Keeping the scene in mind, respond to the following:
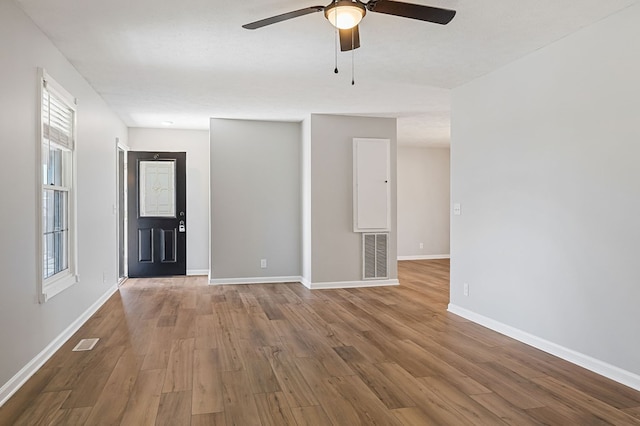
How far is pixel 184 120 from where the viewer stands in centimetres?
680

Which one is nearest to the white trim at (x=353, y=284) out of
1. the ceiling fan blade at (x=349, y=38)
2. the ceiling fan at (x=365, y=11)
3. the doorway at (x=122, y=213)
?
the doorway at (x=122, y=213)

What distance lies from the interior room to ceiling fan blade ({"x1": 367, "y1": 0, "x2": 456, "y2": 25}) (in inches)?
0.7

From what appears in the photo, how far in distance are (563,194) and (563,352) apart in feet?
3.92

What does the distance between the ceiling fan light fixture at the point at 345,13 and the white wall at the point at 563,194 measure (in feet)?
6.03

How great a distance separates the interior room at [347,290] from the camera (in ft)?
9.03

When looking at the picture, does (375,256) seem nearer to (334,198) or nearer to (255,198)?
(334,198)

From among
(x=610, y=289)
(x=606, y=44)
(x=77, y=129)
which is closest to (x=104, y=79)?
(x=77, y=129)

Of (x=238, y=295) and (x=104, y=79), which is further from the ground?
(x=104, y=79)

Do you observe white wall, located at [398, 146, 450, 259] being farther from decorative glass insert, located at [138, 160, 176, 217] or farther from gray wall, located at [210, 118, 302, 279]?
decorative glass insert, located at [138, 160, 176, 217]

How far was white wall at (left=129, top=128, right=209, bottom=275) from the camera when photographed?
301 inches

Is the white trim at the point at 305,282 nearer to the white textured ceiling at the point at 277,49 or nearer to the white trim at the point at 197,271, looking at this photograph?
the white trim at the point at 197,271

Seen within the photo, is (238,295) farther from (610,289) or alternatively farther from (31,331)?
(610,289)

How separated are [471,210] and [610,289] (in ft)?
5.58

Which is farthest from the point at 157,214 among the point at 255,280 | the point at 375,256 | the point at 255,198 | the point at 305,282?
the point at 375,256
